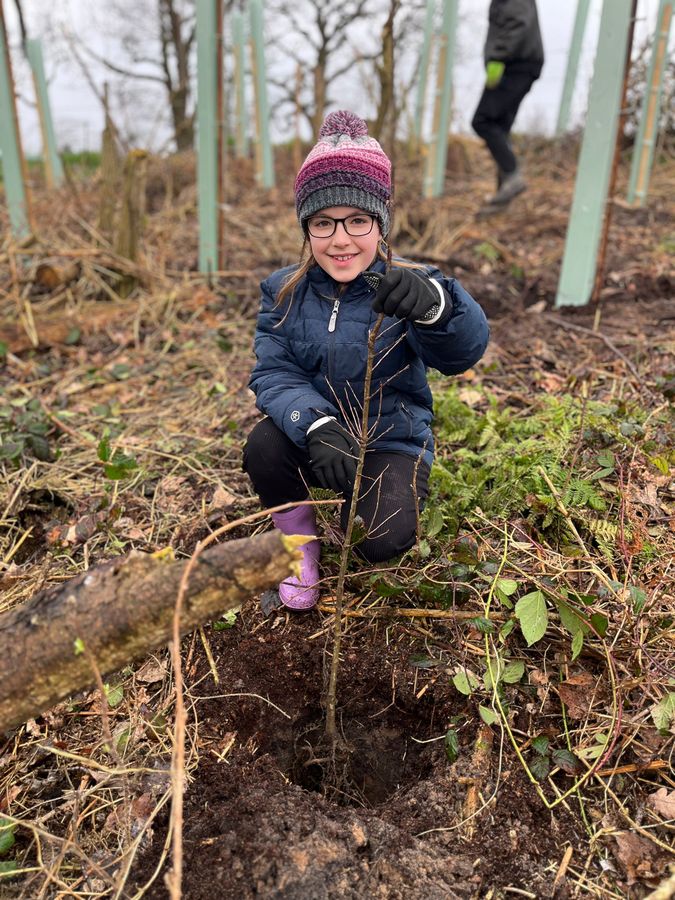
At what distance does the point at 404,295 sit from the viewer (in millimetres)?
1662

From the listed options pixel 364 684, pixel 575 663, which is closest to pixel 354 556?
pixel 364 684

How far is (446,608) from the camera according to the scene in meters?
1.90

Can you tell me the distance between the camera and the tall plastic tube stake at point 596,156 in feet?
11.1

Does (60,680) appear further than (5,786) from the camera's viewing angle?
No

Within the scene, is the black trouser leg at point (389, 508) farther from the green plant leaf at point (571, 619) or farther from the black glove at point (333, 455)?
the green plant leaf at point (571, 619)

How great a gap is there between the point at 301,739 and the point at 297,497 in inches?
29.6

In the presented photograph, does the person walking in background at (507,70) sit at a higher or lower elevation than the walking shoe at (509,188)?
higher

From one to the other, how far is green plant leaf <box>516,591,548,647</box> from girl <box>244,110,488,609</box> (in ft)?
1.32

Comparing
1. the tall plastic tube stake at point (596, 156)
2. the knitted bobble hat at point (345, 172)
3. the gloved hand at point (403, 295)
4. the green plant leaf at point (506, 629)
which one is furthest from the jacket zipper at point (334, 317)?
the tall plastic tube stake at point (596, 156)

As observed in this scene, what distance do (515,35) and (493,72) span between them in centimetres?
34

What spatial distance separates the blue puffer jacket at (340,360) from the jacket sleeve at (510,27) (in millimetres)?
5004

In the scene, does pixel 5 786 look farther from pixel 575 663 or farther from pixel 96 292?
pixel 96 292

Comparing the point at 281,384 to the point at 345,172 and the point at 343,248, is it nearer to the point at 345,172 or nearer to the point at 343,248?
the point at 343,248

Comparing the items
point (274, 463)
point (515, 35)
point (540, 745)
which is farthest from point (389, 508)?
point (515, 35)
